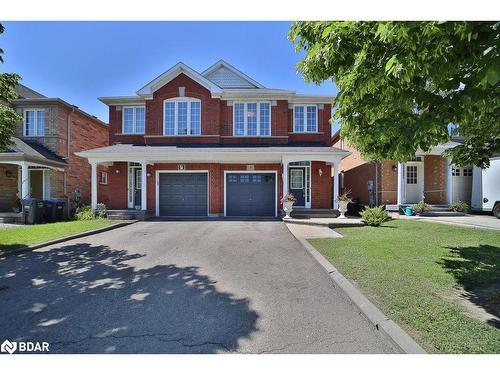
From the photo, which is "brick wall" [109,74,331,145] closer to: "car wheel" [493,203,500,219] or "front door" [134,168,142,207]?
"front door" [134,168,142,207]

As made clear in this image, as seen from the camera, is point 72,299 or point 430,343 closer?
point 430,343

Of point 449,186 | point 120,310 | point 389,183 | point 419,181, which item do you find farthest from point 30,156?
point 449,186

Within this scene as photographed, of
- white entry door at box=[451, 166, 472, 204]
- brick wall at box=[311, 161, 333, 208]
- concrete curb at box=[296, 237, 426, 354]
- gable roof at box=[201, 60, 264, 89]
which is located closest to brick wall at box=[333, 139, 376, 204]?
brick wall at box=[311, 161, 333, 208]

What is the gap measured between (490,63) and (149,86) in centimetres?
1706

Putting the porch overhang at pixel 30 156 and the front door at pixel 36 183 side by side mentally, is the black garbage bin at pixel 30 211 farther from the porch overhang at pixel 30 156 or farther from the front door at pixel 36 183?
the front door at pixel 36 183

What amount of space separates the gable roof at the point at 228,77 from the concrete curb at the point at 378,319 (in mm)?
16475

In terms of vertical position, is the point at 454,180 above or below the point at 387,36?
below

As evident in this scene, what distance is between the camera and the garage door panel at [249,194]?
53.0 ft

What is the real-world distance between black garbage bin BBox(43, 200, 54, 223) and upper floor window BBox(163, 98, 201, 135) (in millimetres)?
7237

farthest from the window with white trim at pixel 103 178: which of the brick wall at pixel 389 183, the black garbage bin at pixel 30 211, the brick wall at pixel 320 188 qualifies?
the brick wall at pixel 389 183

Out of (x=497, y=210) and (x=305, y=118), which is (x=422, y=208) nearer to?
(x=497, y=210)

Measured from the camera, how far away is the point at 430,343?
2828mm
